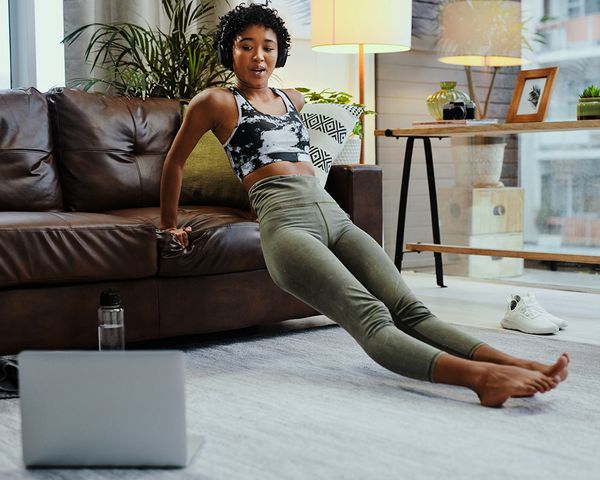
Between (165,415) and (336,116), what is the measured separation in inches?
77.3

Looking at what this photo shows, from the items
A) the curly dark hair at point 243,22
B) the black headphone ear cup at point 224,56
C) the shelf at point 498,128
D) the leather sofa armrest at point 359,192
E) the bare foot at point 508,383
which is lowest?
the bare foot at point 508,383

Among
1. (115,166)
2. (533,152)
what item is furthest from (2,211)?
(533,152)

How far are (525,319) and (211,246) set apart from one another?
1.18 m

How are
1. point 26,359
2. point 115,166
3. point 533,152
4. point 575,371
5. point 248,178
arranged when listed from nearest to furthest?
point 26,359 → point 575,371 → point 248,178 → point 115,166 → point 533,152

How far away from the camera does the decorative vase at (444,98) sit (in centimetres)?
438

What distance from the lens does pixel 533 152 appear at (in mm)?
4676

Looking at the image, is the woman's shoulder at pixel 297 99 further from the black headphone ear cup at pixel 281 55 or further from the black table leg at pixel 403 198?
the black table leg at pixel 403 198

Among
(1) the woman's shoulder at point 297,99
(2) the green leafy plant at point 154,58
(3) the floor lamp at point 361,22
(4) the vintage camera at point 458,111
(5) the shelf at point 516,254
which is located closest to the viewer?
(1) the woman's shoulder at point 297,99

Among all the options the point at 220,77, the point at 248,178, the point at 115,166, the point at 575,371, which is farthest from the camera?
the point at 220,77

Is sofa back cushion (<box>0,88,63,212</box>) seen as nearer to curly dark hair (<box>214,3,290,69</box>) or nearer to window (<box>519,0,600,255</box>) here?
curly dark hair (<box>214,3,290,69</box>)

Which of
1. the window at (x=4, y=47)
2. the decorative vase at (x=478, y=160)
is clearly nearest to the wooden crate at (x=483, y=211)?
the decorative vase at (x=478, y=160)

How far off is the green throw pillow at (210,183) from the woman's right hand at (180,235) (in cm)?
56

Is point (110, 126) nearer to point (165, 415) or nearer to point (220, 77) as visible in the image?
point (220, 77)

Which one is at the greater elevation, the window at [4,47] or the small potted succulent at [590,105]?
the window at [4,47]
